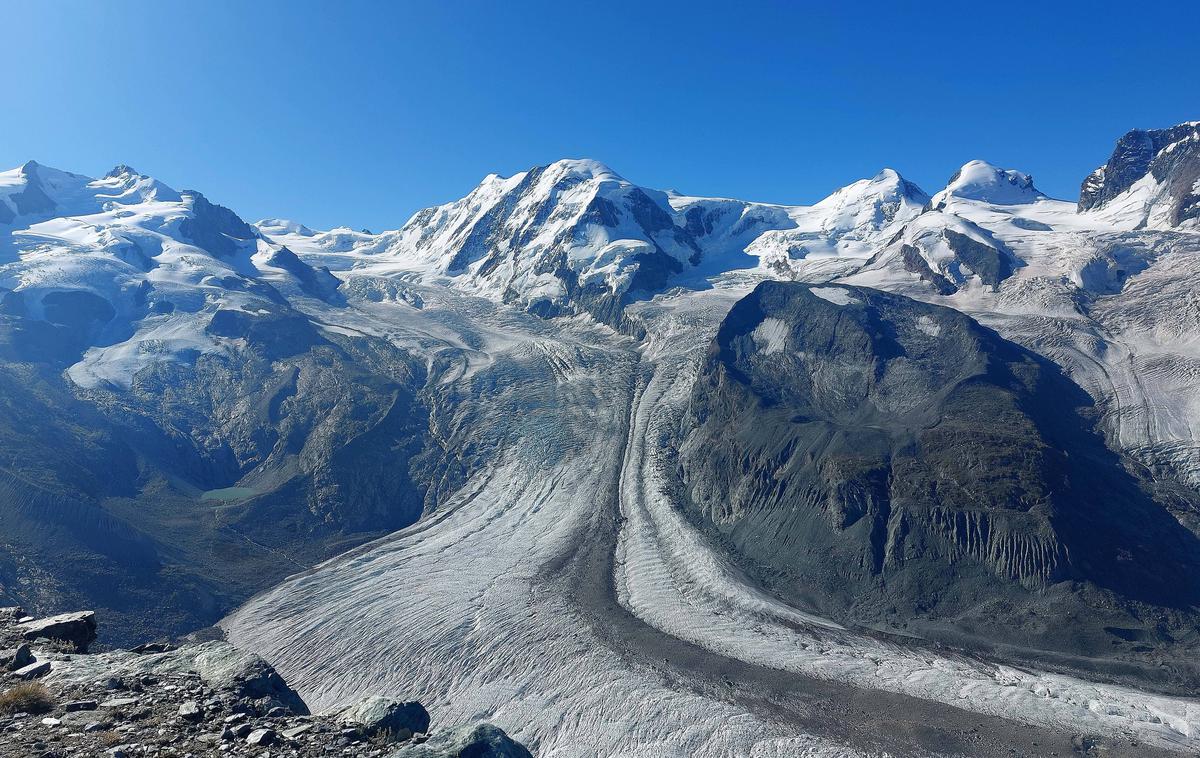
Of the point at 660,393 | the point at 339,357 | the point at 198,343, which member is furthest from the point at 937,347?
the point at 198,343

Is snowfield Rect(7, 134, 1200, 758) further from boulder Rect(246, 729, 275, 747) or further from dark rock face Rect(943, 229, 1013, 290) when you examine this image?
boulder Rect(246, 729, 275, 747)

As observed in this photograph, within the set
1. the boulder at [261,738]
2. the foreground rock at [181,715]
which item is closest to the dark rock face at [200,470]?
the foreground rock at [181,715]

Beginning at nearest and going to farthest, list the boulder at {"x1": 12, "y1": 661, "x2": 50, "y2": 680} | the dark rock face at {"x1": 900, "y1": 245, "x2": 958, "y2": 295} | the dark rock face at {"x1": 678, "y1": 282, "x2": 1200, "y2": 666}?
the boulder at {"x1": 12, "y1": 661, "x2": 50, "y2": 680}, the dark rock face at {"x1": 678, "y1": 282, "x2": 1200, "y2": 666}, the dark rock face at {"x1": 900, "y1": 245, "x2": 958, "y2": 295}

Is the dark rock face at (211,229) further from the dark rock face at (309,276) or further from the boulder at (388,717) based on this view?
the boulder at (388,717)

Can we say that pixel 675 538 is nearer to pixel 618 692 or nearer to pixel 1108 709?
pixel 618 692

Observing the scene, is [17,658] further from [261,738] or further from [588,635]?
[588,635]

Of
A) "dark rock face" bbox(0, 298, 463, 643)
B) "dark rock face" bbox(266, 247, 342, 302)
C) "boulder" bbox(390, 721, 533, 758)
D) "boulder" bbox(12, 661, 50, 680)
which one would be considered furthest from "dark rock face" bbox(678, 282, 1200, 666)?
"dark rock face" bbox(266, 247, 342, 302)

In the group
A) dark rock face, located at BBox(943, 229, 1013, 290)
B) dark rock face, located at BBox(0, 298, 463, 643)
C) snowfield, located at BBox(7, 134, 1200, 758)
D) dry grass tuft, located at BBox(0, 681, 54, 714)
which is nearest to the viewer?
dry grass tuft, located at BBox(0, 681, 54, 714)
